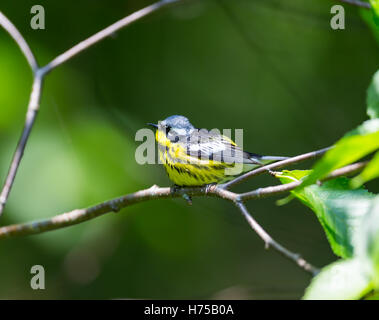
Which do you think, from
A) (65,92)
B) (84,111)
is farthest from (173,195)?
(65,92)

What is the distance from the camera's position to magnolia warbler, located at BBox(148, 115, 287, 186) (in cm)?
313

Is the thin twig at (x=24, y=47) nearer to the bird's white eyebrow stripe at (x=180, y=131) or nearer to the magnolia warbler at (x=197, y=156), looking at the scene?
the magnolia warbler at (x=197, y=156)

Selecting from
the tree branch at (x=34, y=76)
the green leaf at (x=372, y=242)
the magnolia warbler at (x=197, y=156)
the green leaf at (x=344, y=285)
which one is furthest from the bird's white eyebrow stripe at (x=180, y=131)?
the green leaf at (x=372, y=242)

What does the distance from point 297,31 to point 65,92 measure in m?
2.53

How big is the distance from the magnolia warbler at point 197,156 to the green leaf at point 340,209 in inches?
58.1

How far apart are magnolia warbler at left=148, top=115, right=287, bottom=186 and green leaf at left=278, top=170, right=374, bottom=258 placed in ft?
4.84

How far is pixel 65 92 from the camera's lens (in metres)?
3.98

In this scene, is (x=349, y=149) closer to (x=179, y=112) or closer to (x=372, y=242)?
(x=372, y=242)

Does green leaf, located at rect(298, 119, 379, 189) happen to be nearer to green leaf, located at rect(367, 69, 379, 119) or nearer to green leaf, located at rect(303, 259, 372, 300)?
green leaf, located at rect(303, 259, 372, 300)

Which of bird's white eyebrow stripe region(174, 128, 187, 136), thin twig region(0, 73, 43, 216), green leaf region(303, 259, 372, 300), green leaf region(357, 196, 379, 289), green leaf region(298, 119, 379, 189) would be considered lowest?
green leaf region(303, 259, 372, 300)

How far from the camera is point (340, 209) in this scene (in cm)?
137

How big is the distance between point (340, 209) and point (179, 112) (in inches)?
152

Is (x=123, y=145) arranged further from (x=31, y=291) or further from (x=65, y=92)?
(x=31, y=291)

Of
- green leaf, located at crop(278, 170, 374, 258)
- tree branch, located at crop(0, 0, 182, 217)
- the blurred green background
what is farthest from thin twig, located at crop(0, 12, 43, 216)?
the blurred green background
